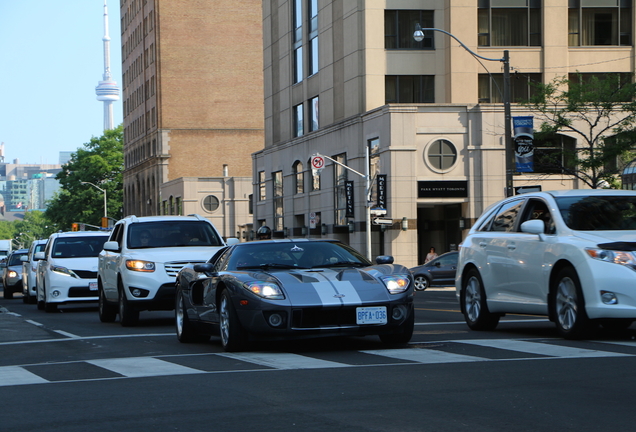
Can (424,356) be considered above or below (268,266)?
below

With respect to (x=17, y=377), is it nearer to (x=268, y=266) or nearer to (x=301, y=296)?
(x=301, y=296)

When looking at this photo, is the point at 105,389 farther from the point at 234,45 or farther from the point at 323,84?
the point at 234,45

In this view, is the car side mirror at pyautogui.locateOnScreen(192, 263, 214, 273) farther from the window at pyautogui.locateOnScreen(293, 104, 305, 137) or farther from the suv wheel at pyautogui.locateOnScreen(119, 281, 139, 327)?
the window at pyautogui.locateOnScreen(293, 104, 305, 137)

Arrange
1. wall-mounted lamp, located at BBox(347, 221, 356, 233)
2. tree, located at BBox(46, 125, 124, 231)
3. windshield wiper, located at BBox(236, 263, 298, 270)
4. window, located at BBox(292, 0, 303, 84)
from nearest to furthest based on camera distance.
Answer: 1. windshield wiper, located at BBox(236, 263, 298, 270)
2. wall-mounted lamp, located at BBox(347, 221, 356, 233)
3. window, located at BBox(292, 0, 303, 84)
4. tree, located at BBox(46, 125, 124, 231)

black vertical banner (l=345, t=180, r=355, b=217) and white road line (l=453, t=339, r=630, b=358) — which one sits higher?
black vertical banner (l=345, t=180, r=355, b=217)

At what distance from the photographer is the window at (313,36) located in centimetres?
5600

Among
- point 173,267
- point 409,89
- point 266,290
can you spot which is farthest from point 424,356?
point 409,89

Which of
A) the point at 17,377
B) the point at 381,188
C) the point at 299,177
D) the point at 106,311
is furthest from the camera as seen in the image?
the point at 299,177

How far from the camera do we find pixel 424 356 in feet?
33.3

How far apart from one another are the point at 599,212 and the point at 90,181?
114893mm

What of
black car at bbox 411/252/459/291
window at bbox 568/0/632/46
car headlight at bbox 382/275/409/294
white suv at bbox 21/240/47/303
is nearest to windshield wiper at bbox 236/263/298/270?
car headlight at bbox 382/275/409/294

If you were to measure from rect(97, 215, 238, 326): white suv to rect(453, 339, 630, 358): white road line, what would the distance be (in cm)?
482

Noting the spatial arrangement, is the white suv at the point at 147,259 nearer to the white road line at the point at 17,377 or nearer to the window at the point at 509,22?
the white road line at the point at 17,377

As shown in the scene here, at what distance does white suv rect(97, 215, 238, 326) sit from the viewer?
→ 16531mm
